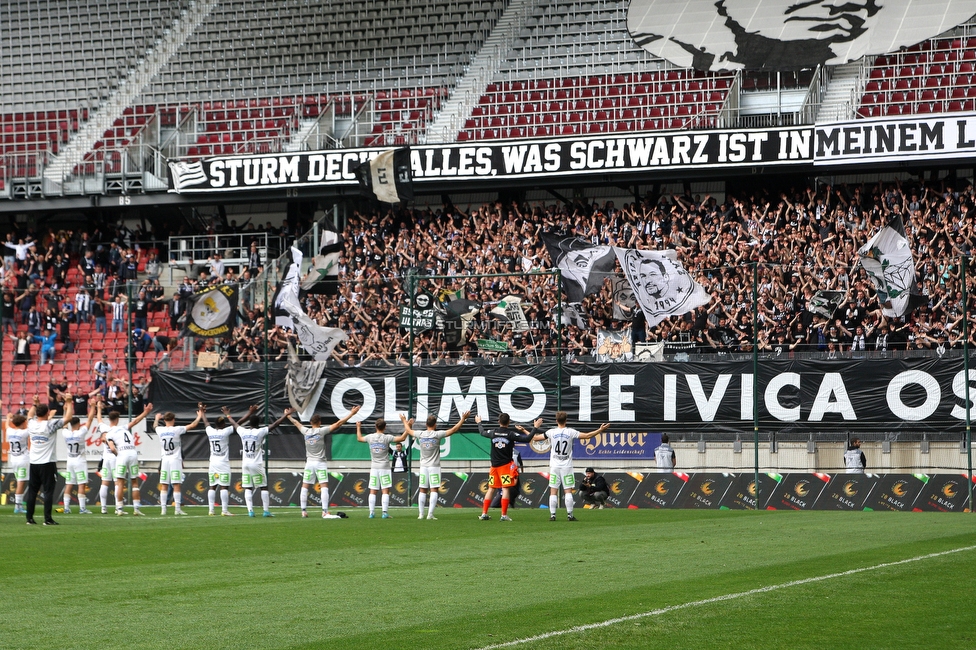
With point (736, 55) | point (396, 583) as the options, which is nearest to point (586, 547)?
point (396, 583)

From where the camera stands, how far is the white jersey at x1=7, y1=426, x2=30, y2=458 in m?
24.1

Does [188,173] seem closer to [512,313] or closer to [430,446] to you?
[512,313]

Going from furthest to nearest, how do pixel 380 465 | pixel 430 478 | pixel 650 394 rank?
1. pixel 650 394
2. pixel 380 465
3. pixel 430 478

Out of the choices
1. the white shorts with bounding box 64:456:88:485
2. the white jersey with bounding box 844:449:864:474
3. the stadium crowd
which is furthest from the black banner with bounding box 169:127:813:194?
the white shorts with bounding box 64:456:88:485

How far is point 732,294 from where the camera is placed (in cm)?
2695

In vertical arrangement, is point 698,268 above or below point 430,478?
above

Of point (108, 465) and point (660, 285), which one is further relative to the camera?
point (108, 465)

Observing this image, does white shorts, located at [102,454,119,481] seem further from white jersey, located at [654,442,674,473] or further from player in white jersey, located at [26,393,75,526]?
white jersey, located at [654,442,674,473]

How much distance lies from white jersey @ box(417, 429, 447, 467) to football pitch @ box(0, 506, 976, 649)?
3.70m

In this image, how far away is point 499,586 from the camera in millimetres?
12031

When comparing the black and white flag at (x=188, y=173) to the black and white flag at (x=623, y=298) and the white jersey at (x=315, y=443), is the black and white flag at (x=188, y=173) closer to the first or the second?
the white jersey at (x=315, y=443)

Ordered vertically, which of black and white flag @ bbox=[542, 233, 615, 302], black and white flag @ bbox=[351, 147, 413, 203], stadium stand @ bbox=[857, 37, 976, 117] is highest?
stadium stand @ bbox=[857, 37, 976, 117]

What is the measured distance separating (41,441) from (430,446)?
683cm

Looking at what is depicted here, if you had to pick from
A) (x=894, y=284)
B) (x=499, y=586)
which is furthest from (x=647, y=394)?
(x=499, y=586)
